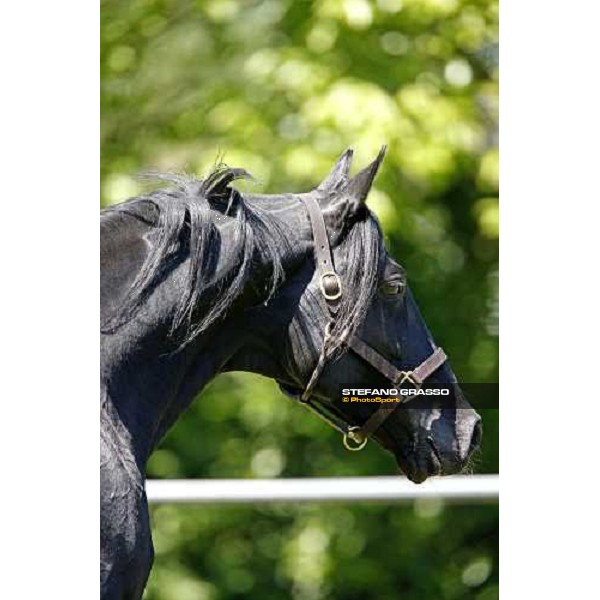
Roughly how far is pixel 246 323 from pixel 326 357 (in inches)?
6.3

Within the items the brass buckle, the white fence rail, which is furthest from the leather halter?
the white fence rail

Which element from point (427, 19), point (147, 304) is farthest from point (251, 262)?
point (427, 19)

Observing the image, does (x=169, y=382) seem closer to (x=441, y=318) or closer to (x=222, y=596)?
(x=441, y=318)

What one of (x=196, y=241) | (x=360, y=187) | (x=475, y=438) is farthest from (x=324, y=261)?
(x=475, y=438)

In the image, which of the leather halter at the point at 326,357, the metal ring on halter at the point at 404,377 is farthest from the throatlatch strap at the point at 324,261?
the metal ring on halter at the point at 404,377

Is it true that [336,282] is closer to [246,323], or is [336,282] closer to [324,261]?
[324,261]

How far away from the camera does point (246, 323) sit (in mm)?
2152

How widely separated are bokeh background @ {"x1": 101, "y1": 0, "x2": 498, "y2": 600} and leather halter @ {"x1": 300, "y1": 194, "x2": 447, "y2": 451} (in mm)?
916

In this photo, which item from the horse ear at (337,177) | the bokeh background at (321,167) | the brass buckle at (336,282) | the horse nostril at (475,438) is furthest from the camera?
→ the bokeh background at (321,167)

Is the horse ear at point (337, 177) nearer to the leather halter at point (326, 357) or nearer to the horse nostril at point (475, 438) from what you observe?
the leather halter at point (326, 357)

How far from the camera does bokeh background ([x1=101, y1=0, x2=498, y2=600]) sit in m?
3.67

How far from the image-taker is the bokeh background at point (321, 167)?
367 cm

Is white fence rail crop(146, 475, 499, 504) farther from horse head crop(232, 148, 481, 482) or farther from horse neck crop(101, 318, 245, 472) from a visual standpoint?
horse neck crop(101, 318, 245, 472)

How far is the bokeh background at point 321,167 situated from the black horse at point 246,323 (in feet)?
3.07
